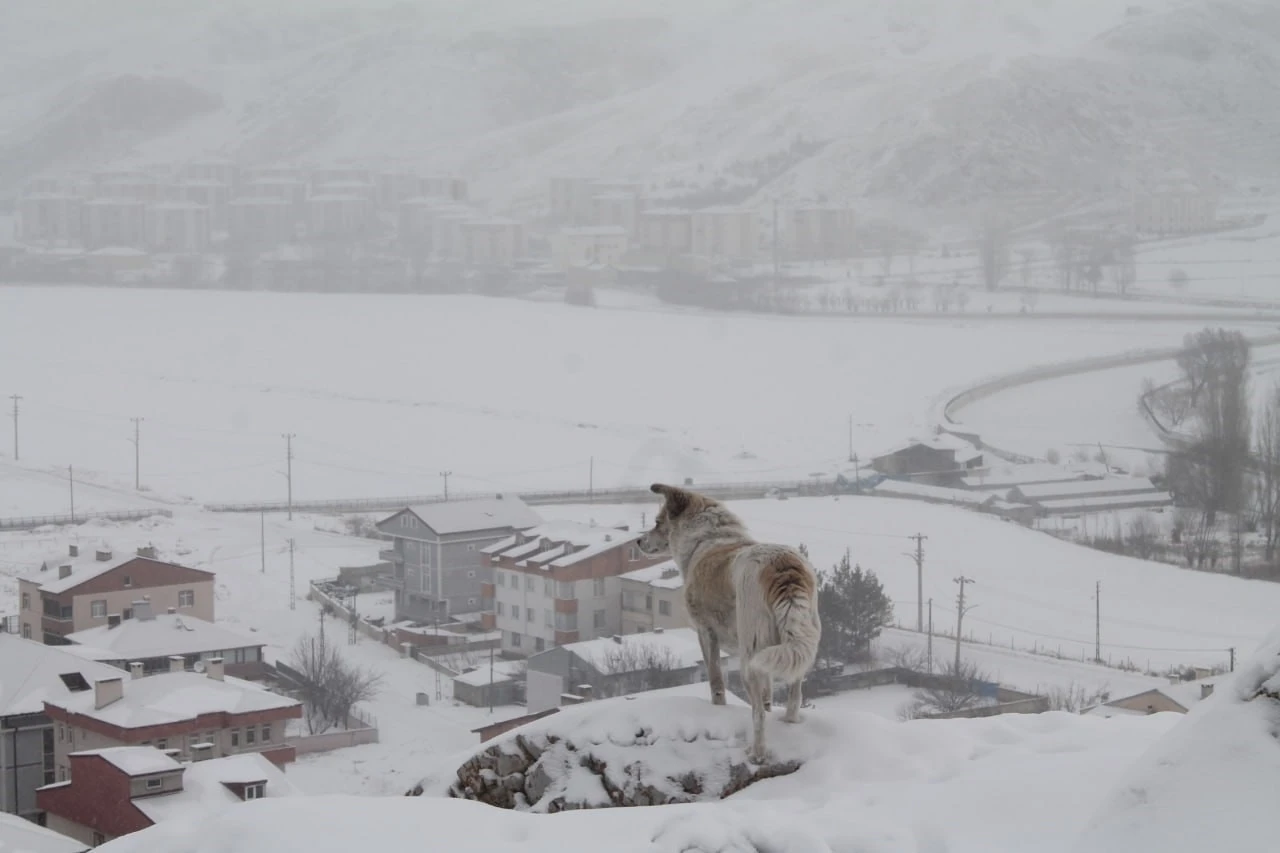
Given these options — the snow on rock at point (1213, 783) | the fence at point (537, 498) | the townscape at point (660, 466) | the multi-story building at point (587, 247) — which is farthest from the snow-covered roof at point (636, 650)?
the multi-story building at point (587, 247)

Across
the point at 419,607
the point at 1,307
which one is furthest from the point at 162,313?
the point at 419,607

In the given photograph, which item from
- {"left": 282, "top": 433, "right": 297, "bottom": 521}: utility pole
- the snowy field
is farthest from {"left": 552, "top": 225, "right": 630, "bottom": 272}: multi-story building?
{"left": 282, "top": 433, "right": 297, "bottom": 521}: utility pole

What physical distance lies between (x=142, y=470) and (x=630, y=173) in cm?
2716

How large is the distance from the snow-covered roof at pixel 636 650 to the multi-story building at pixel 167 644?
1.58 metres

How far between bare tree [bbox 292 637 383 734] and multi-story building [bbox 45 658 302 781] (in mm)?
867

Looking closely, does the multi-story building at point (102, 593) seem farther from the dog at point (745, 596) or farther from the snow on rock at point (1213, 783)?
the snow on rock at point (1213, 783)

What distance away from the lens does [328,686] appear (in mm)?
6848

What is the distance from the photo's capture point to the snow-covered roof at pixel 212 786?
385 cm

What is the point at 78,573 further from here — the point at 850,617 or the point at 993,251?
the point at 993,251

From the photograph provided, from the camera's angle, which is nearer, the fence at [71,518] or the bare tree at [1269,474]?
the bare tree at [1269,474]

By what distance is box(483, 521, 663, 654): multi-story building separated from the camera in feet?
26.5

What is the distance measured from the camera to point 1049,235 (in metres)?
33.0

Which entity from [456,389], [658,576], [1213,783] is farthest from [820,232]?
[1213,783]

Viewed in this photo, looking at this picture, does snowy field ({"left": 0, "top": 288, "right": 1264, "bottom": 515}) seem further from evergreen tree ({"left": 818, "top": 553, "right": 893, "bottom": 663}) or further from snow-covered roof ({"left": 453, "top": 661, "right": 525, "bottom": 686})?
evergreen tree ({"left": 818, "top": 553, "right": 893, "bottom": 663})
